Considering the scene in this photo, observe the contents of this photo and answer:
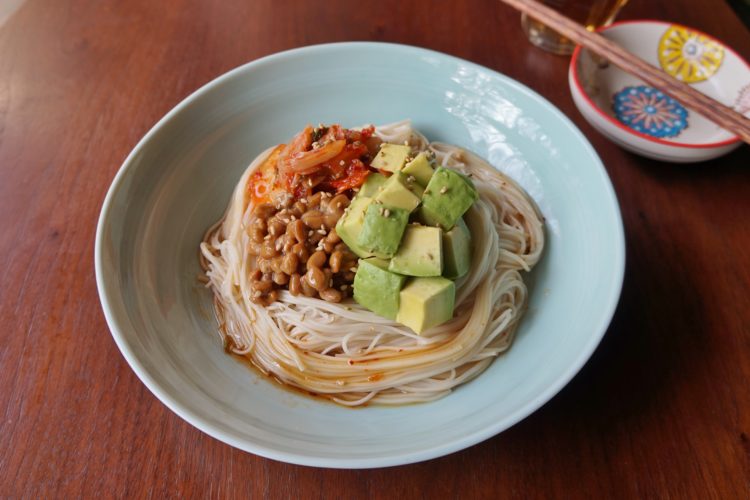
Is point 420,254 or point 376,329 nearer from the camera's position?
point 420,254

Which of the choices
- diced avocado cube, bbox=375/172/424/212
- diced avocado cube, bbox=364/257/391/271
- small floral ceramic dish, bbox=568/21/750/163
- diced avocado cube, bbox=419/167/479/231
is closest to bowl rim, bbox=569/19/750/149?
small floral ceramic dish, bbox=568/21/750/163

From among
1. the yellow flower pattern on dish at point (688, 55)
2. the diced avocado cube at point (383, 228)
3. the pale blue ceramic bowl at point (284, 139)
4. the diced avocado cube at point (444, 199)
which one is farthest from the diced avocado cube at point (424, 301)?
the yellow flower pattern on dish at point (688, 55)

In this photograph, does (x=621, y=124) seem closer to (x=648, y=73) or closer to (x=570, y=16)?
(x=648, y=73)

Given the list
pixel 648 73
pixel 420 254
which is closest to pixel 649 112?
pixel 648 73

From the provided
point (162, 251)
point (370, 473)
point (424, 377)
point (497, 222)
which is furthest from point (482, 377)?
point (162, 251)

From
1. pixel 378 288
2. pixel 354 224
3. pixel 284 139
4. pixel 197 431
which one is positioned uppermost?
pixel 354 224

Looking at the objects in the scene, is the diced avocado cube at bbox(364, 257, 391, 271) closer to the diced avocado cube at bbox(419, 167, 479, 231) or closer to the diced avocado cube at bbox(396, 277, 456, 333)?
the diced avocado cube at bbox(396, 277, 456, 333)

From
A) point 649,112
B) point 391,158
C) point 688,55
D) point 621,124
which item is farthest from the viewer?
point 688,55
